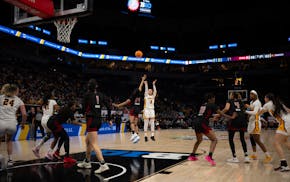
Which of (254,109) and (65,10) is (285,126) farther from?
(65,10)

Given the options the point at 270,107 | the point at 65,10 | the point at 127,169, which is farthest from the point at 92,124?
the point at 270,107

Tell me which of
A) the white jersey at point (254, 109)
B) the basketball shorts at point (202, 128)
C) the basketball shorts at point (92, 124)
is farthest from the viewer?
the white jersey at point (254, 109)

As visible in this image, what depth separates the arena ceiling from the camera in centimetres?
3656

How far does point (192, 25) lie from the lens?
1636 inches

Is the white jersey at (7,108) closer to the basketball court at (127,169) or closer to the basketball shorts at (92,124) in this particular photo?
the basketball court at (127,169)

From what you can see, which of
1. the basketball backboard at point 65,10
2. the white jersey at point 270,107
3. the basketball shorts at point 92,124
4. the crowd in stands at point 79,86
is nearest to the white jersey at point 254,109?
the white jersey at point 270,107

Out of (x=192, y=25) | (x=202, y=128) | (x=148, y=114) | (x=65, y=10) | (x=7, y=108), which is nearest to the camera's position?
(x=7, y=108)

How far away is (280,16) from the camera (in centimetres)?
3650

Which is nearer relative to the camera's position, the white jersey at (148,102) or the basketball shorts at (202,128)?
the basketball shorts at (202,128)

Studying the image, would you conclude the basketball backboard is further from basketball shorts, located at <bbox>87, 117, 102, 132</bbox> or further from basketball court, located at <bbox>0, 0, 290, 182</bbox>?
basketball shorts, located at <bbox>87, 117, 102, 132</bbox>

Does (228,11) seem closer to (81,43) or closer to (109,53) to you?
(109,53)

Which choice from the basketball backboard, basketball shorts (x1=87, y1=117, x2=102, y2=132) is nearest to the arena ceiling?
the basketball backboard

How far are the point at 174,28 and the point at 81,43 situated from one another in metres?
14.2

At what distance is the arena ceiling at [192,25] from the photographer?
36.6 m
